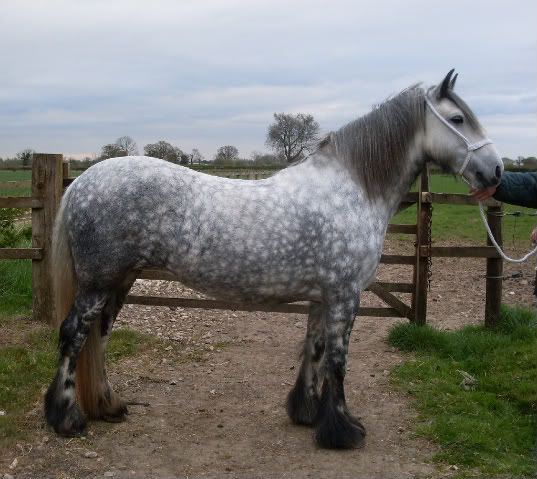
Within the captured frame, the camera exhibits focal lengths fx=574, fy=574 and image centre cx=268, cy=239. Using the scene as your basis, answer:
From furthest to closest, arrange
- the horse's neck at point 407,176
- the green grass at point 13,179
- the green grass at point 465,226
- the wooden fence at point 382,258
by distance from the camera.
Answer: the green grass at point 465,226 → the green grass at point 13,179 → the wooden fence at point 382,258 → the horse's neck at point 407,176

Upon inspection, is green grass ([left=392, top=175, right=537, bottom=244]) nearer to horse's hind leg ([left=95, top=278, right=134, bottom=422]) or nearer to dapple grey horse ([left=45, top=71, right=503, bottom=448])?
dapple grey horse ([left=45, top=71, right=503, bottom=448])

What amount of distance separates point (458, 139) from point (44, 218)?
4497 millimetres

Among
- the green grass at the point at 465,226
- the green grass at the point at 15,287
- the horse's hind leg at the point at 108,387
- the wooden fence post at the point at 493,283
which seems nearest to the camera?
the horse's hind leg at the point at 108,387

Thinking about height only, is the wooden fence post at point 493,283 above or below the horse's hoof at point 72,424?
above

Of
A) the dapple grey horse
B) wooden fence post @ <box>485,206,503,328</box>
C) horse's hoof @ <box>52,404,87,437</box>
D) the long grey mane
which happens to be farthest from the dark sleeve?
horse's hoof @ <box>52,404,87,437</box>

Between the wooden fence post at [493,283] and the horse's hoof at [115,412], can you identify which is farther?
the wooden fence post at [493,283]

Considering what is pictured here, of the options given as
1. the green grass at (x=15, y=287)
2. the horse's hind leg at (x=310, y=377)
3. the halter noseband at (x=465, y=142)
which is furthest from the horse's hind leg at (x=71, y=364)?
the green grass at (x=15, y=287)

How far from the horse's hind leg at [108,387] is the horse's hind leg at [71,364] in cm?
21

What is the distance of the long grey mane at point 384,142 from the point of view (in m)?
3.98

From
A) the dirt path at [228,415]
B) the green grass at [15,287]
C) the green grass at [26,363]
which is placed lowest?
the dirt path at [228,415]

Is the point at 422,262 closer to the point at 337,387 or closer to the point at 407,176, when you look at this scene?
the point at 407,176

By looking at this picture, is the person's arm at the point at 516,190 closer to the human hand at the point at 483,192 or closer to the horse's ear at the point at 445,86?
the human hand at the point at 483,192

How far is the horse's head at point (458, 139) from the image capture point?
376 centimetres

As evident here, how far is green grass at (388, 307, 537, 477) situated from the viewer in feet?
12.6
